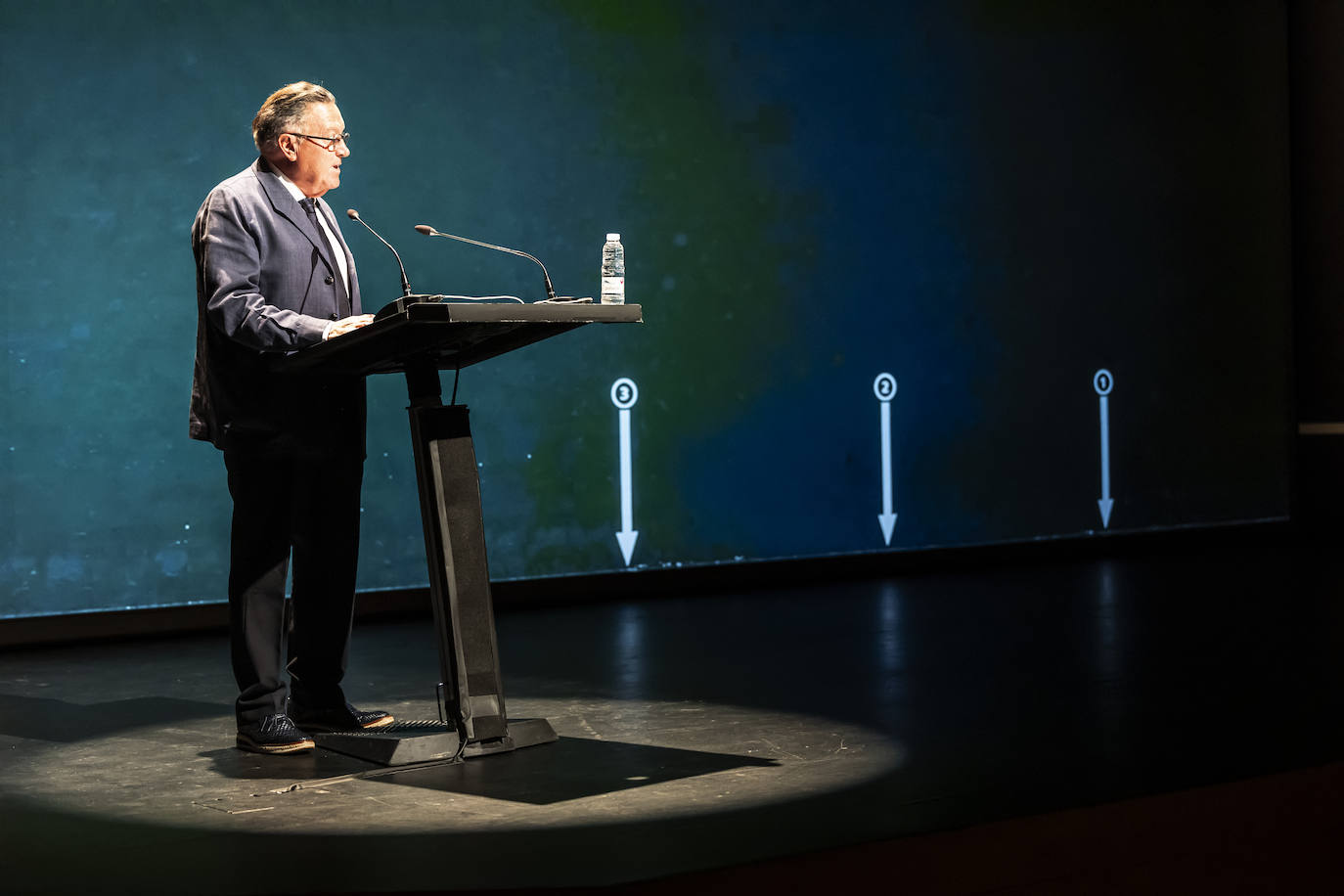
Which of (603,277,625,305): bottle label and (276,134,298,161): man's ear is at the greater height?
(276,134,298,161): man's ear

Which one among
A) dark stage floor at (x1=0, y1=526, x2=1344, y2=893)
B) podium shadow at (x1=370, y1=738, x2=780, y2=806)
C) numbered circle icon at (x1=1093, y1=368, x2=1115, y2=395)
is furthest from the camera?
numbered circle icon at (x1=1093, y1=368, x2=1115, y2=395)

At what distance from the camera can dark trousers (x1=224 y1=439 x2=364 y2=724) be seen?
107 inches

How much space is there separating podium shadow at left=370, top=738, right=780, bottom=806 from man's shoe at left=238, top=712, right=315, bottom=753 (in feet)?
1.00

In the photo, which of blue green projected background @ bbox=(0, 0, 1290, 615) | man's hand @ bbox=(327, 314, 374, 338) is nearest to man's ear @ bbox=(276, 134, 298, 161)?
man's hand @ bbox=(327, 314, 374, 338)

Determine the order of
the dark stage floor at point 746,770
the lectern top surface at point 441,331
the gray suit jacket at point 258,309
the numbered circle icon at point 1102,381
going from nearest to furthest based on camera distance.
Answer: the dark stage floor at point 746,770, the lectern top surface at point 441,331, the gray suit jacket at point 258,309, the numbered circle icon at point 1102,381

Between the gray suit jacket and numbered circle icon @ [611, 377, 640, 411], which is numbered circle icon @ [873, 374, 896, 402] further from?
the gray suit jacket

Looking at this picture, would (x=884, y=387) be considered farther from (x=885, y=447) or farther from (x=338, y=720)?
(x=338, y=720)

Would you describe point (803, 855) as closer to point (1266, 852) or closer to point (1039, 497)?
point (1266, 852)

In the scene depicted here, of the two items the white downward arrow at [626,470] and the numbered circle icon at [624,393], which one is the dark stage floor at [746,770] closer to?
the white downward arrow at [626,470]

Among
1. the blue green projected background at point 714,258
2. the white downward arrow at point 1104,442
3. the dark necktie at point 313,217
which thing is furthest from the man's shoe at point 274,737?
the white downward arrow at point 1104,442

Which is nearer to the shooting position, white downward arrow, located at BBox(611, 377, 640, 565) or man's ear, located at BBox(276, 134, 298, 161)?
man's ear, located at BBox(276, 134, 298, 161)

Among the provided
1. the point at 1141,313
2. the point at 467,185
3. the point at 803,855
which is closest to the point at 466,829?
the point at 803,855

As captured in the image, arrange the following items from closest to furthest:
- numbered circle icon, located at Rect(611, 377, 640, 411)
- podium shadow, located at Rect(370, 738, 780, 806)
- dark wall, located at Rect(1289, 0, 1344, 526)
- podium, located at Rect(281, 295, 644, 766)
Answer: podium shadow, located at Rect(370, 738, 780, 806), podium, located at Rect(281, 295, 644, 766), numbered circle icon, located at Rect(611, 377, 640, 411), dark wall, located at Rect(1289, 0, 1344, 526)

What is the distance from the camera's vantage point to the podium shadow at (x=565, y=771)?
231 cm
